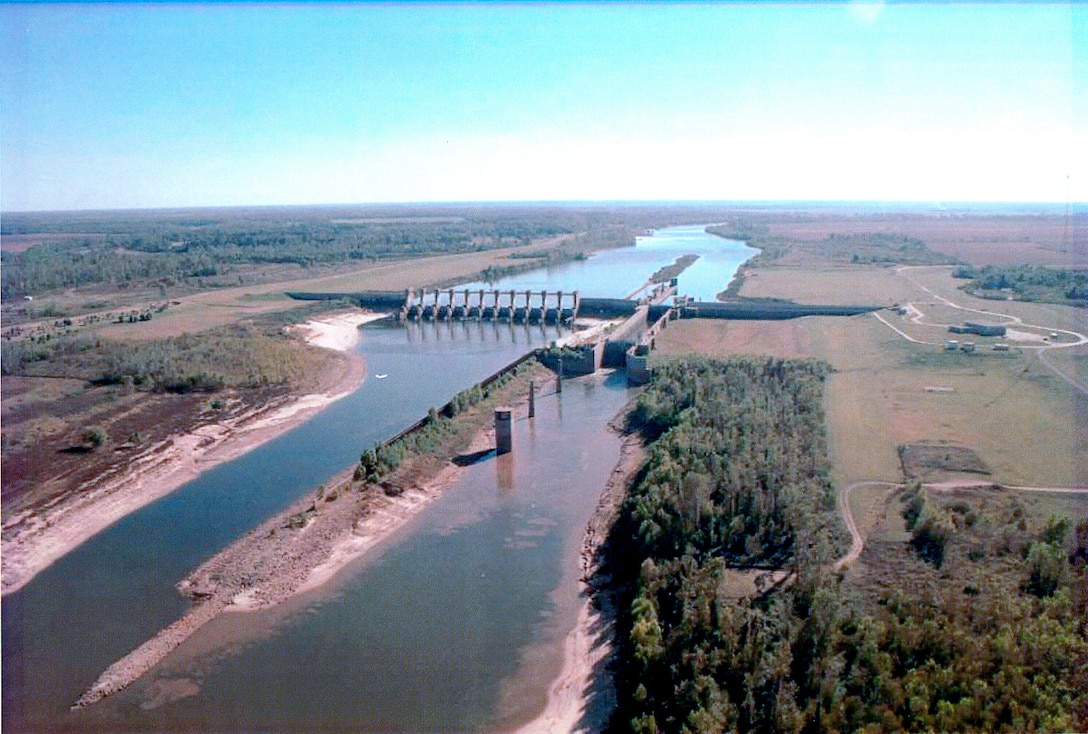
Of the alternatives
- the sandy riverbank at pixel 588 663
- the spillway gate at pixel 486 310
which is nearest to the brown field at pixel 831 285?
the spillway gate at pixel 486 310

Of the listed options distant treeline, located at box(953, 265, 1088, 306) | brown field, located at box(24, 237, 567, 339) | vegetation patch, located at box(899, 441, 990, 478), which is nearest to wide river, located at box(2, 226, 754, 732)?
vegetation patch, located at box(899, 441, 990, 478)

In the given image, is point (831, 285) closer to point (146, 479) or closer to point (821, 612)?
point (821, 612)

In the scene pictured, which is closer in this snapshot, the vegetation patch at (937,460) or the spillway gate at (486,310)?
the vegetation patch at (937,460)

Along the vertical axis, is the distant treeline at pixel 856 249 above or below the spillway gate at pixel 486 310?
above

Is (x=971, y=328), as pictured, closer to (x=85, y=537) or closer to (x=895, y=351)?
(x=895, y=351)

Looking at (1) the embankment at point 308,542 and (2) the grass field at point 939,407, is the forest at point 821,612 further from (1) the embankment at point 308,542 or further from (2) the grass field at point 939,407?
(1) the embankment at point 308,542

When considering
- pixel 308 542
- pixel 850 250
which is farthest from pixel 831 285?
pixel 308 542

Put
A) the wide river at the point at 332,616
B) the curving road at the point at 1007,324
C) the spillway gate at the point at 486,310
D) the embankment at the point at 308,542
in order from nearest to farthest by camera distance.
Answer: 1. the wide river at the point at 332,616
2. the embankment at the point at 308,542
3. the curving road at the point at 1007,324
4. the spillway gate at the point at 486,310

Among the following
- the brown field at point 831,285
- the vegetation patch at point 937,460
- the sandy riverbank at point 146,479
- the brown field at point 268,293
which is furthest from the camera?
the brown field at point 831,285

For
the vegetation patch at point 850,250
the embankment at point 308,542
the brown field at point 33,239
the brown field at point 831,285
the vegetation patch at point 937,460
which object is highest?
the brown field at point 33,239
